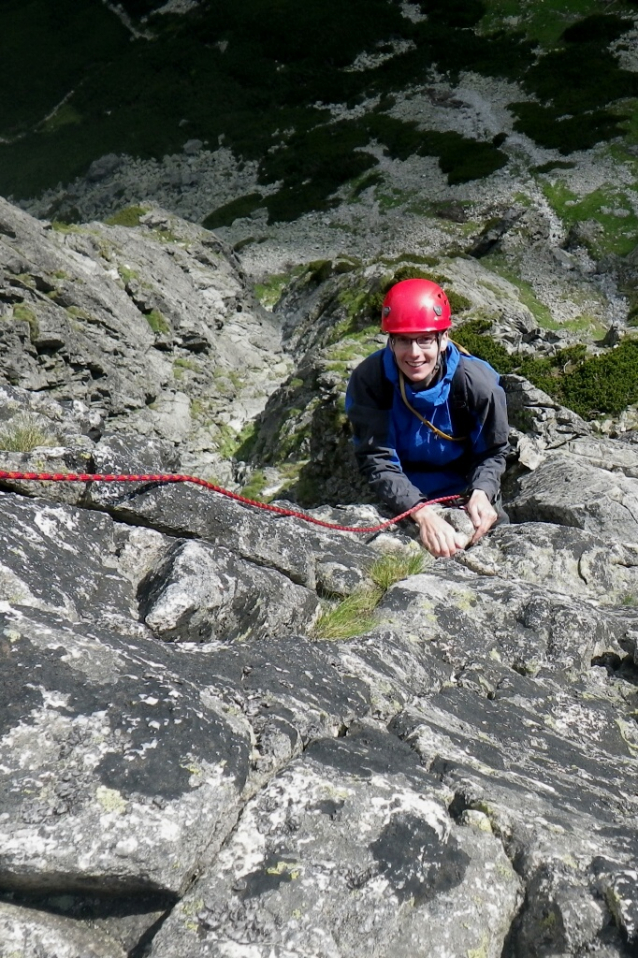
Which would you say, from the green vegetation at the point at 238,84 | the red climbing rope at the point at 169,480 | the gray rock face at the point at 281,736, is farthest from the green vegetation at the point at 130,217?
the red climbing rope at the point at 169,480

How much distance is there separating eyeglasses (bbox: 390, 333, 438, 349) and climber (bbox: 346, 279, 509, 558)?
1 cm

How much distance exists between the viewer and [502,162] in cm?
5628

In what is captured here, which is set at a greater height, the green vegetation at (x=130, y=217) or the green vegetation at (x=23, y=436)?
the green vegetation at (x=23, y=436)

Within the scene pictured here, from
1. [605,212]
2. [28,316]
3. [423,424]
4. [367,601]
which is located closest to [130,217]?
[28,316]

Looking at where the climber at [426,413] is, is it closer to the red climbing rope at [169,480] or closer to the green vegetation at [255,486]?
the red climbing rope at [169,480]

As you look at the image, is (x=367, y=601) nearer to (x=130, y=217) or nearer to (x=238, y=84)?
(x=130, y=217)

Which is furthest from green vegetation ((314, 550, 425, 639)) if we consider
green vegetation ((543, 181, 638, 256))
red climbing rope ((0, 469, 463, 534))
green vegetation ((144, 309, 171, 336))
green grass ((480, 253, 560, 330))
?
green vegetation ((543, 181, 638, 256))

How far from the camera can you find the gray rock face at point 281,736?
3160 mm

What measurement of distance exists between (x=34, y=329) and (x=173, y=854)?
998 inches

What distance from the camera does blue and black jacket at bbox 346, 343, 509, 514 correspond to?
323 inches

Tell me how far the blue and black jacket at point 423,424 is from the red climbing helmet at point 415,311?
546 millimetres

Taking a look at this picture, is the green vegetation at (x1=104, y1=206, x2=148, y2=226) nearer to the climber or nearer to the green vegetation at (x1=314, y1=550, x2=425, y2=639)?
the climber

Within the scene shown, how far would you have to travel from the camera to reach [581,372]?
19375 millimetres

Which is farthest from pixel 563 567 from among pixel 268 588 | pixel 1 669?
pixel 1 669
